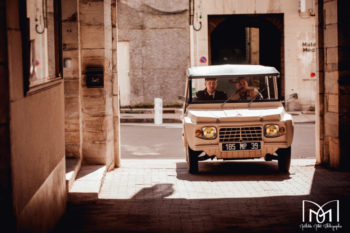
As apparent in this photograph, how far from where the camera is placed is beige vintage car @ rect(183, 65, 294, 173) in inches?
410

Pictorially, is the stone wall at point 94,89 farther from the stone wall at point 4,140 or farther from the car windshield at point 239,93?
the stone wall at point 4,140

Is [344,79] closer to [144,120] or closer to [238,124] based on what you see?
[238,124]

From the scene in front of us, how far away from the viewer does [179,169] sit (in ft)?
38.2

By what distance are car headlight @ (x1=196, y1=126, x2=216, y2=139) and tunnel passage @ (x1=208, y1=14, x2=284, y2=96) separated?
49.9 ft

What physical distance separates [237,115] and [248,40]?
22.8 m

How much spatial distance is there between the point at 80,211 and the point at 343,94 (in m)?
5.41

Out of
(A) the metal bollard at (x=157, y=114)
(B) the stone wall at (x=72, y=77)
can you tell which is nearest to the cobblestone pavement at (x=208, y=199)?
(B) the stone wall at (x=72, y=77)

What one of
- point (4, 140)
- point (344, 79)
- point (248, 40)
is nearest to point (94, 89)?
point (344, 79)

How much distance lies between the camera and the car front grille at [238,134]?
10430 millimetres

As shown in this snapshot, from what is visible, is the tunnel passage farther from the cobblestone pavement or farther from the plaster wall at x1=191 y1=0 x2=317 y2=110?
the cobblestone pavement

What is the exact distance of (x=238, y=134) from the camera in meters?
10.4

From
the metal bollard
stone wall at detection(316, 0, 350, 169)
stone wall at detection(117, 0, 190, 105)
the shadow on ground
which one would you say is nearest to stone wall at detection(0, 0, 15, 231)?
the shadow on ground

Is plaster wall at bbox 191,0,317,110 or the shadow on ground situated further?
plaster wall at bbox 191,0,317,110

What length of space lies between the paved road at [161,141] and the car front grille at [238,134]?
11.8 feet
